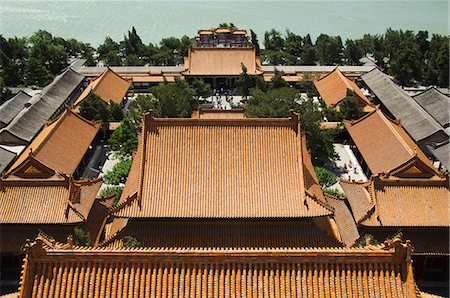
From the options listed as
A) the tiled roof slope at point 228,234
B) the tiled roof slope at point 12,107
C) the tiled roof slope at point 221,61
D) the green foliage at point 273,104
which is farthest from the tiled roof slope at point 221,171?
the tiled roof slope at point 221,61

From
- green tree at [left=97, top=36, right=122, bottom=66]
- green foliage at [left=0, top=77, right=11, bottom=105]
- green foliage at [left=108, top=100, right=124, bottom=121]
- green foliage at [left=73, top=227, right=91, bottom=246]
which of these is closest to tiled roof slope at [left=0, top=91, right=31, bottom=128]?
green foliage at [left=0, top=77, right=11, bottom=105]

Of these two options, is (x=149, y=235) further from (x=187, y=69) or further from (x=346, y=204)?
(x=187, y=69)

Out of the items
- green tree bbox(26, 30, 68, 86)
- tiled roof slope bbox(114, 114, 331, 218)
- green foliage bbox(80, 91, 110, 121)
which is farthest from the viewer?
green tree bbox(26, 30, 68, 86)

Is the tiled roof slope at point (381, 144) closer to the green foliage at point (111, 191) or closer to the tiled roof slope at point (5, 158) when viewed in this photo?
the green foliage at point (111, 191)

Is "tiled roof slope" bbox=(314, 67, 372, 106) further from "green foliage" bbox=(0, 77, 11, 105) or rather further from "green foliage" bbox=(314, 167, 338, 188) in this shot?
"green foliage" bbox=(0, 77, 11, 105)

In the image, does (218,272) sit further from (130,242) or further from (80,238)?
(80,238)

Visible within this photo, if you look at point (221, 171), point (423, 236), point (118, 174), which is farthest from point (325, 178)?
point (118, 174)
